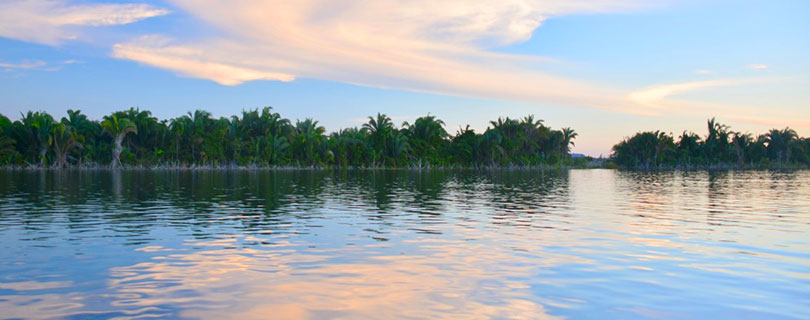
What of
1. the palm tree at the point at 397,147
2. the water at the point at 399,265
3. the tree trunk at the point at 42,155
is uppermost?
the palm tree at the point at 397,147

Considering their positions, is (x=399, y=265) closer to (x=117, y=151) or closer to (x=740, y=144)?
(x=117, y=151)

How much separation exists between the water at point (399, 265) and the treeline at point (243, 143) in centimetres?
8633

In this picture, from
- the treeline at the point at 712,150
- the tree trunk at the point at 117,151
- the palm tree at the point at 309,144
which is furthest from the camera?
the treeline at the point at 712,150

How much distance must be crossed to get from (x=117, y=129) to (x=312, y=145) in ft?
120

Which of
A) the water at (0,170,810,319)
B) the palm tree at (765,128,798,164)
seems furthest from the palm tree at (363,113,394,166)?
the palm tree at (765,128,798,164)

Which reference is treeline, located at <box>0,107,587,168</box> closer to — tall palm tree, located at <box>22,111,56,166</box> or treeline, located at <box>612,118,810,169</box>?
tall palm tree, located at <box>22,111,56,166</box>

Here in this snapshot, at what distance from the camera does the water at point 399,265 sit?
9875 mm

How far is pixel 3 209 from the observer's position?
2630 cm

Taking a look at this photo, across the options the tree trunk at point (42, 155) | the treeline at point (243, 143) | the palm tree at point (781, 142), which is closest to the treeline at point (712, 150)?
the palm tree at point (781, 142)

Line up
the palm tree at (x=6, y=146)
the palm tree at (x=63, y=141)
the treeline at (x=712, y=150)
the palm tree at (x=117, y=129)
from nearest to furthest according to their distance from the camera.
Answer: the palm tree at (x=6, y=146)
the palm tree at (x=63, y=141)
the palm tree at (x=117, y=129)
the treeline at (x=712, y=150)

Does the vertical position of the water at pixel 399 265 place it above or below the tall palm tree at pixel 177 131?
below

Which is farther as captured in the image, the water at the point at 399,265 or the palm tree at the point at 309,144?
the palm tree at the point at 309,144

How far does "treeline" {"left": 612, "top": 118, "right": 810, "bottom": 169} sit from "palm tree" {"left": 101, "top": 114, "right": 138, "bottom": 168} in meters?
135

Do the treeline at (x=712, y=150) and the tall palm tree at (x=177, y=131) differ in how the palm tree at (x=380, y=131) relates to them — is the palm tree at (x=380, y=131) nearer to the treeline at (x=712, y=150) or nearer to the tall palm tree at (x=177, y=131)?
the tall palm tree at (x=177, y=131)
